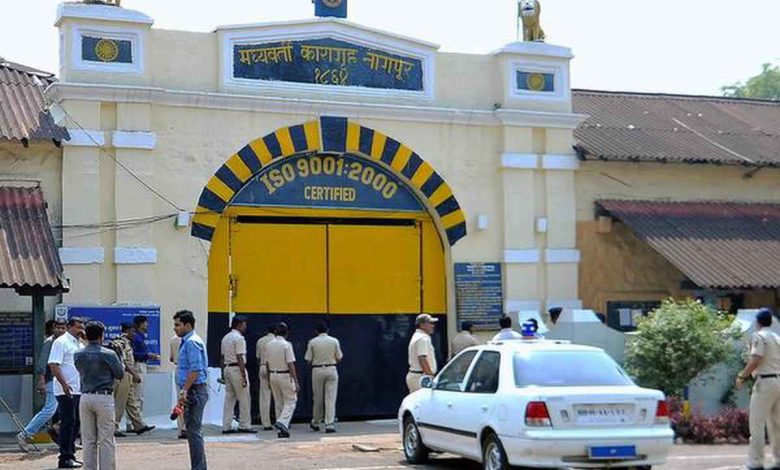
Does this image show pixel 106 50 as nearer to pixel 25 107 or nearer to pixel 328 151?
pixel 25 107

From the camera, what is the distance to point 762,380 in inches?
529

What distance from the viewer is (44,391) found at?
16.3 m

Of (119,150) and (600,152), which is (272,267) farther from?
(600,152)

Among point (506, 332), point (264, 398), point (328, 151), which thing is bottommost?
point (264, 398)

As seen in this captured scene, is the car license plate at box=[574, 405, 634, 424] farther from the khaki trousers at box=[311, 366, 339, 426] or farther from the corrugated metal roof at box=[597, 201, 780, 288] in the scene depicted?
the corrugated metal roof at box=[597, 201, 780, 288]

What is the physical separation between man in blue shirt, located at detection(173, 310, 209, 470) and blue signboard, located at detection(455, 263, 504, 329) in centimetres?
815

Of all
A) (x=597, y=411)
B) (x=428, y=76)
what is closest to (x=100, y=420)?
(x=597, y=411)

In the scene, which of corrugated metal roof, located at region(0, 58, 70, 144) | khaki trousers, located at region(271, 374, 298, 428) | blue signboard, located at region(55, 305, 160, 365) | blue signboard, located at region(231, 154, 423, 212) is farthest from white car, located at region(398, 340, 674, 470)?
corrugated metal roof, located at region(0, 58, 70, 144)

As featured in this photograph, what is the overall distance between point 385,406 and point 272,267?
304 centimetres

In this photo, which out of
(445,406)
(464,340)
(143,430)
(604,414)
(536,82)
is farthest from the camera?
(536,82)

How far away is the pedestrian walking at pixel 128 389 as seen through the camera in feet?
55.9

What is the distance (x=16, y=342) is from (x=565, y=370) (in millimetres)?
8905

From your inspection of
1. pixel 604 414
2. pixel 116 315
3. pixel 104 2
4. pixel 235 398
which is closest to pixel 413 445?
pixel 604 414

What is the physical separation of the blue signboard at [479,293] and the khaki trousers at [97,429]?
8.87 metres
